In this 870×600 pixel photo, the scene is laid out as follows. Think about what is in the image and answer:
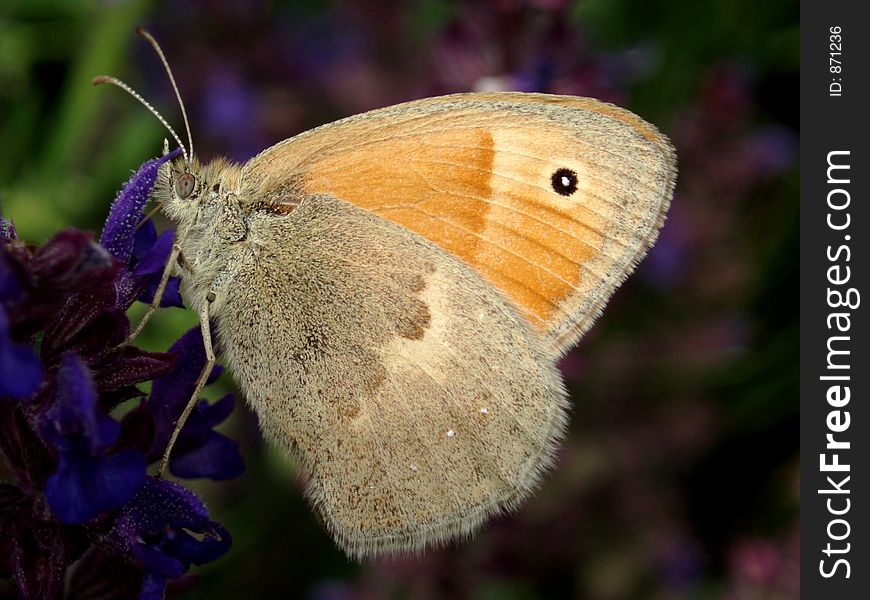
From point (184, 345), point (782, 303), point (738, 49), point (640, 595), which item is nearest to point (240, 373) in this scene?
point (184, 345)

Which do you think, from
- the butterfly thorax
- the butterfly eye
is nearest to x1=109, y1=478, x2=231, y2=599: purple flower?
the butterfly thorax

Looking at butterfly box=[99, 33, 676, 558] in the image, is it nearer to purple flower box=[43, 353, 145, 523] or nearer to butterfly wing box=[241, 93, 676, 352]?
butterfly wing box=[241, 93, 676, 352]

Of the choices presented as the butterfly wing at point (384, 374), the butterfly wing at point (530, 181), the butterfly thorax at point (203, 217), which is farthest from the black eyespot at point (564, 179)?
the butterfly thorax at point (203, 217)

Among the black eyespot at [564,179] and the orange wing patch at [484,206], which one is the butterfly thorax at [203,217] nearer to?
the orange wing patch at [484,206]

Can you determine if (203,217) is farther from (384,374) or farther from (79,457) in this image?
(79,457)

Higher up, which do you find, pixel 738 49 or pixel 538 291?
pixel 738 49

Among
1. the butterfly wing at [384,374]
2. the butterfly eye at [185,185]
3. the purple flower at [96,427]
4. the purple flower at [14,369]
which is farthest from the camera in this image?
the butterfly eye at [185,185]

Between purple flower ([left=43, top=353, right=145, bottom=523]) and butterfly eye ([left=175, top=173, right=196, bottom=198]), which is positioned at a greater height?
butterfly eye ([left=175, top=173, right=196, bottom=198])

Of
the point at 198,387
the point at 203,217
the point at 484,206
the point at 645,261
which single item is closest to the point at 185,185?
the point at 203,217

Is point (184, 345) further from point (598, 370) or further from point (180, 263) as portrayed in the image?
point (598, 370)
